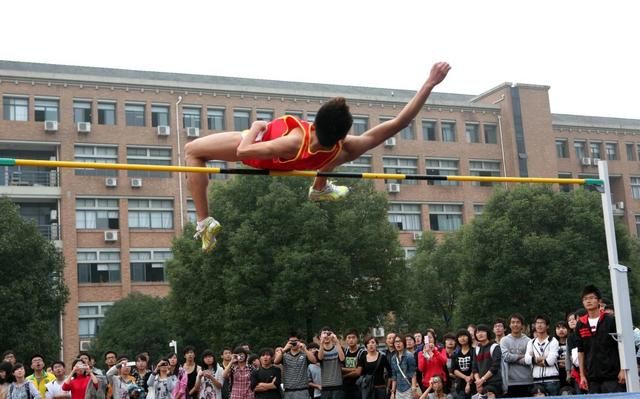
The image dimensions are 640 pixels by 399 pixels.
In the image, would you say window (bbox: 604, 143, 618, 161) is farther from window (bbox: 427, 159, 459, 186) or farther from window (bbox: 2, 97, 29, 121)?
window (bbox: 2, 97, 29, 121)

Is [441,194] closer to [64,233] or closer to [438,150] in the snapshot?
[438,150]

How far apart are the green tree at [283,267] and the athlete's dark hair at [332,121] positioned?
1889 cm

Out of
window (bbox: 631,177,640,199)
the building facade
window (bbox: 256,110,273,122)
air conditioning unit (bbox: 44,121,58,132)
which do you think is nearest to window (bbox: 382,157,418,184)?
the building facade

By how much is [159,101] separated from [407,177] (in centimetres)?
3424

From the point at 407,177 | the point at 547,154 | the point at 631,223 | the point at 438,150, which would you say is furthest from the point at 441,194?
the point at 407,177

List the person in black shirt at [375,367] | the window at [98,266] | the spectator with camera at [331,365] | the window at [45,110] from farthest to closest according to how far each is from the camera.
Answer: the window at [98,266], the window at [45,110], the person in black shirt at [375,367], the spectator with camera at [331,365]

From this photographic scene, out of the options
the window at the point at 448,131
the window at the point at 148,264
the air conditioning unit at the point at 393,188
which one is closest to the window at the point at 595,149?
the window at the point at 448,131

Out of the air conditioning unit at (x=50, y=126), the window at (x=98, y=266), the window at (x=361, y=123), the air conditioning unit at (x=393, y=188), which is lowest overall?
the window at (x=98, y=266)

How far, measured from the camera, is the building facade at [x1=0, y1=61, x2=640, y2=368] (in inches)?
1497

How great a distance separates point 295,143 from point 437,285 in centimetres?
3066

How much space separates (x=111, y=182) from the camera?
38.8 metres

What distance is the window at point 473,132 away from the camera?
4834cm

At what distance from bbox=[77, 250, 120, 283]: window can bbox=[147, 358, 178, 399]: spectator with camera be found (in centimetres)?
2660

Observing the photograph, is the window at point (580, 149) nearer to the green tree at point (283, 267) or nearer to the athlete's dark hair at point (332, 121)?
the green tree at point (283, 267)
